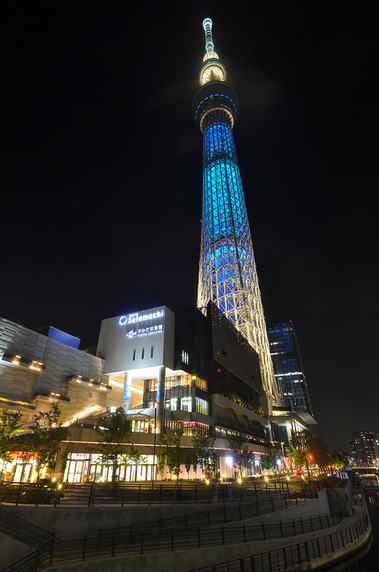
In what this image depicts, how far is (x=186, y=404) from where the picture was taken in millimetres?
51594

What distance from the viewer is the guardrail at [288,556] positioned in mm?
14320

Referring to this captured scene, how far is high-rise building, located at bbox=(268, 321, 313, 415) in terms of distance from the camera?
516 ft

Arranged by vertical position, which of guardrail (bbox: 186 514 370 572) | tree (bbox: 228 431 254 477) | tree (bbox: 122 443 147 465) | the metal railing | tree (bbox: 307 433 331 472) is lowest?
guardrail (bbox: 186 514 370 572)

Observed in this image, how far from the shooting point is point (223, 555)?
51.2ft

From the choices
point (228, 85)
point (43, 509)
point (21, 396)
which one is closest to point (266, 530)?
point (43, 509)

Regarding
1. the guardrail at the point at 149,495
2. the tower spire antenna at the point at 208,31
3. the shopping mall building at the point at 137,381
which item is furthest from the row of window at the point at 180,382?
the tower spire antenna at the point at 208,31

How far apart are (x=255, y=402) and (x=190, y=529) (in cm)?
6821

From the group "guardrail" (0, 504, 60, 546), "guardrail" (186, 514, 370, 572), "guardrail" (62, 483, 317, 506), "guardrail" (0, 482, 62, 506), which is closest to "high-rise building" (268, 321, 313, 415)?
"guardrail" (186, 514, 370, 572)

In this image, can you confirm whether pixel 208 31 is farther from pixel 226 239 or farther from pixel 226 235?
pixel 226 239

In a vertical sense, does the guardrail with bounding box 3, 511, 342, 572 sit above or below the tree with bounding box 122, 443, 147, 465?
below

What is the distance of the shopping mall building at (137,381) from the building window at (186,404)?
0.48 feet

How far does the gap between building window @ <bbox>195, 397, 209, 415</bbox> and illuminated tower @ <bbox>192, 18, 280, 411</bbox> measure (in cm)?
3740

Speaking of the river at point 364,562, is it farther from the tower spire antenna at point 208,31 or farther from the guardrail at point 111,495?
the tower spire antenna at point 208,31

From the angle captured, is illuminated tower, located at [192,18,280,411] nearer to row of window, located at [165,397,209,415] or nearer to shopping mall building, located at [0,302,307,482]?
shopping mall building, located at [0,302,307,482]
